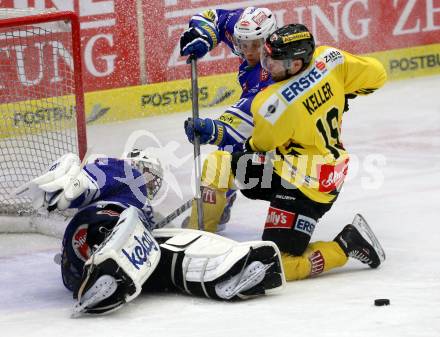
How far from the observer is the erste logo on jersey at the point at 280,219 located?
4.46 m

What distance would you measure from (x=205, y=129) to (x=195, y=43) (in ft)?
1.55

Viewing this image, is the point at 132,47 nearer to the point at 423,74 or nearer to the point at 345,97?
the point at 423,74

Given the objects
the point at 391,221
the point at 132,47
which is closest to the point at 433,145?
the point at 391,221

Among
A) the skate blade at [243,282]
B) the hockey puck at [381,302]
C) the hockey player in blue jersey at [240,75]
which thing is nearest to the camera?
the hockey puck at [381,302]

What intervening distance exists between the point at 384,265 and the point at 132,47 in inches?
143

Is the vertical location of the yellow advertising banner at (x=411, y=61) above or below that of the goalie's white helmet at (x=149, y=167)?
below

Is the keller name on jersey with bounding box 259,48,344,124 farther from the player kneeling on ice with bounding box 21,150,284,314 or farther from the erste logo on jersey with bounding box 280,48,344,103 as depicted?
the player kneeling on ice with bounding box 21,150,284,314

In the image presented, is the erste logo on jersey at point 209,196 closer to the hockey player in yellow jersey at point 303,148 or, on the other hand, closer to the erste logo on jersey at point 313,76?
the hockey player in yellow jersey at point 303,148

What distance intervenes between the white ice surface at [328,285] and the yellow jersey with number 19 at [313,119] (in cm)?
38

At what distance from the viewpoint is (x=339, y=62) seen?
15.0ft

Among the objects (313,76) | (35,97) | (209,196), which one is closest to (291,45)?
(313,76)

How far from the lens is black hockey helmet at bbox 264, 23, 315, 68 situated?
4352mm

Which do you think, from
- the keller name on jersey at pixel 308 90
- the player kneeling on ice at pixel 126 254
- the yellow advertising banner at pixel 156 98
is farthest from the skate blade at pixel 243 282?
the yellow advertising banner at pixel 156 98

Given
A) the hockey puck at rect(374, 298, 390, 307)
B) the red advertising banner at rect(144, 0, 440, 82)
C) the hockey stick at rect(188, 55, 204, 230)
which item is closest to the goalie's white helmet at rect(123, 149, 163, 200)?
the hockey stick at rect(188, 55, 204, 230)
